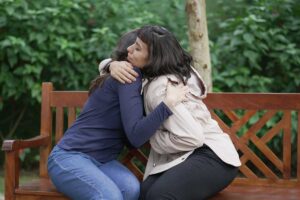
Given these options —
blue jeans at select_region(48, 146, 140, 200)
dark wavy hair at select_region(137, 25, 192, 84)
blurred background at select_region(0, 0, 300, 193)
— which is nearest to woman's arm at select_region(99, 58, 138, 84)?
dark wavy hair at select_region(137, 25, 192, 84)

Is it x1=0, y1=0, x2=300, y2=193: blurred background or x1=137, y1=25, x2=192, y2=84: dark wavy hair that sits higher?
x1=137, y1=25, x2=192, y2=84: dark wavy hair

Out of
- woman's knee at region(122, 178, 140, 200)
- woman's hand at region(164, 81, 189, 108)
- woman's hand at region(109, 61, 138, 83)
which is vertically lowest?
woman's knee at region(122, 178, 140, 200)

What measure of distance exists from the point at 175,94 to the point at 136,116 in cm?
25

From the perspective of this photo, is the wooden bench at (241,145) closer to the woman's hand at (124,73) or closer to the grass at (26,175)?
the woman's hand at (124,73)

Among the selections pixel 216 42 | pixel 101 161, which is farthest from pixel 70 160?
pixel 216 42

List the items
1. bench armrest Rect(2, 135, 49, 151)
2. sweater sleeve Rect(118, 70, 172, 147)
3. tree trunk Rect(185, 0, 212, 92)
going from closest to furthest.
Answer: sweater sleeve Rect(118, 70, 172, 147)
bench armrest Rect(2, 135, 49, 151)
tree trunk Rect(185, 0, 212, 92)

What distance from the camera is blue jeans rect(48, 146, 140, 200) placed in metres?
3.44

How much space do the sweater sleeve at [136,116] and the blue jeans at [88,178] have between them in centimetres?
27

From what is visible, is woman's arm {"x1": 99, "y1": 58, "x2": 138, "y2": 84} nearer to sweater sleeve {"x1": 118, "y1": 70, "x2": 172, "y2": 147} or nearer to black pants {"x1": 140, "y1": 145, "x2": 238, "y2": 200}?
sweater sleeve {"x1": 118, "y1": 70, "x2": 172, "y2": 147}

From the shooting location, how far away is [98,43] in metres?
6.12

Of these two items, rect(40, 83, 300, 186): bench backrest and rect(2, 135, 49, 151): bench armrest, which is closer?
rect(2, 135, 49, 151): bench armrest

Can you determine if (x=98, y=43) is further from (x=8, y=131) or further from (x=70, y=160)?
(x=70, y=160)

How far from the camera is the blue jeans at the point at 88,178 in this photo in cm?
344

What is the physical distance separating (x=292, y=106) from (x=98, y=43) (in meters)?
2.55
